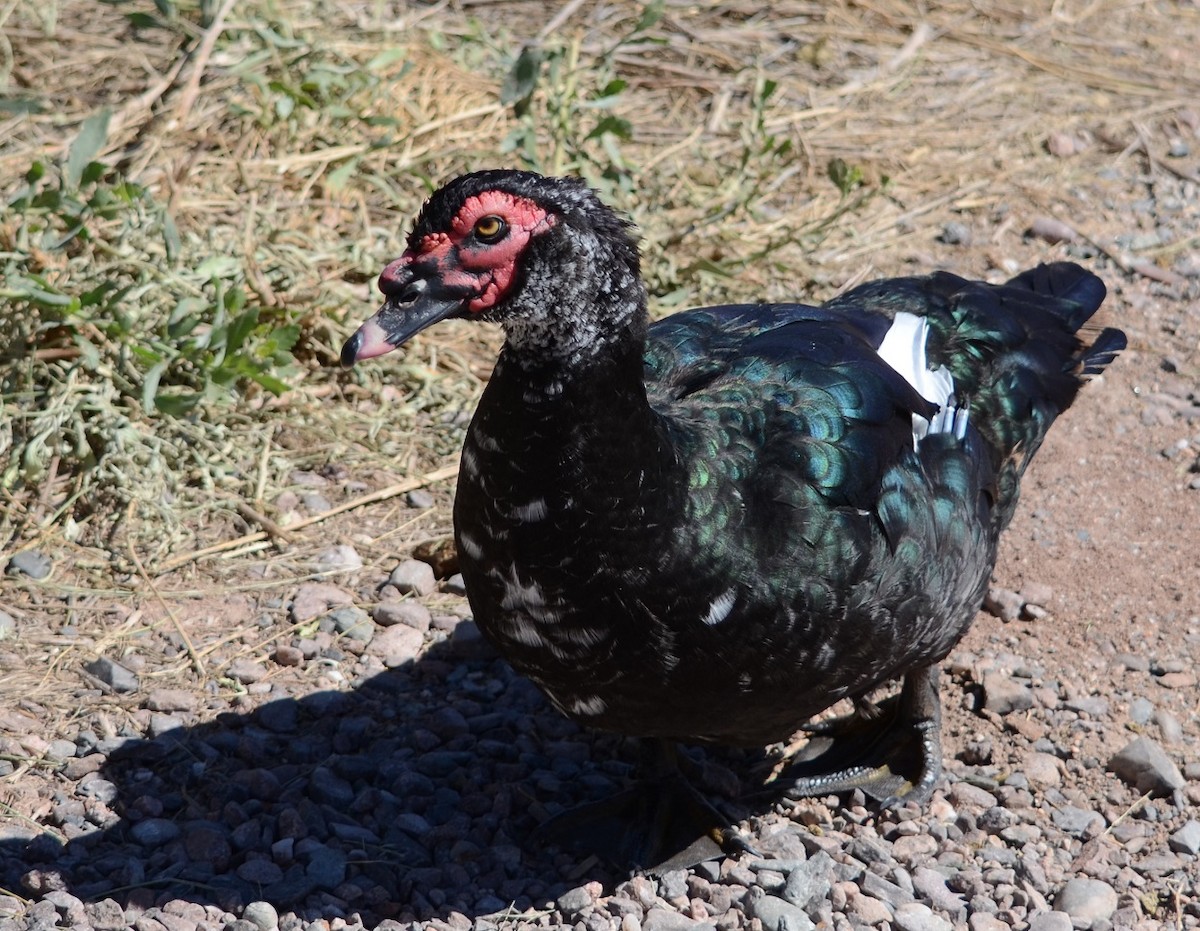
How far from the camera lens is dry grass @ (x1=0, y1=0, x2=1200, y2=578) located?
14.9ft

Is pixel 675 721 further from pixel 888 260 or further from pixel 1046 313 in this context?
pixel 888 260

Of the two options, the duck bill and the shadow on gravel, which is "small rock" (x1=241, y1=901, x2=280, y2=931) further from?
the duck bill

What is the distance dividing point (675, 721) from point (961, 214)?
3825 mm

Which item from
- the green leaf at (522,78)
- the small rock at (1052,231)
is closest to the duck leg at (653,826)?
the green leaf at (522,78)

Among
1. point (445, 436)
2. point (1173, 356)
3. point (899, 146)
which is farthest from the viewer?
point (899, 146)

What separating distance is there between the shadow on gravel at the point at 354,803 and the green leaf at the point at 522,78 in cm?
215

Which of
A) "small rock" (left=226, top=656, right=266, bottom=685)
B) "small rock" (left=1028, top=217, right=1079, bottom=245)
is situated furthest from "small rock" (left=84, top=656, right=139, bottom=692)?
"small rock" (left=1028, top=217, right=1079, bottom=245)


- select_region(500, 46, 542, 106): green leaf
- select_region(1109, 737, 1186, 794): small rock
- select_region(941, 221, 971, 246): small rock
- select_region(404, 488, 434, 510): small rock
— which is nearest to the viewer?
select_region(1109, 737, 1186, 794): small rock

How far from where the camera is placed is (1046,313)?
410cm

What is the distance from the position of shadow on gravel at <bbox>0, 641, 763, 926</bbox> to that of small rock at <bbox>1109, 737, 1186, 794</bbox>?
3.40 ft

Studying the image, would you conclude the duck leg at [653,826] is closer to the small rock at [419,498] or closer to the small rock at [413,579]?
the small rock at [413,579]

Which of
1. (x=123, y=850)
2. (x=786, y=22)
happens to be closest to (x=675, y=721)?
(x=123, y=850)

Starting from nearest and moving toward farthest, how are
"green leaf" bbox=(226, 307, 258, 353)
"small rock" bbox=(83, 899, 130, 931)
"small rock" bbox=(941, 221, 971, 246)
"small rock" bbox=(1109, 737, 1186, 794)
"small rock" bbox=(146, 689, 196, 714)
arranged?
"small rock" bbox=(83, 899, 130, 931), "small rock" bbox=(1109, 737, 1186, 794), "small rock" bbox=(146, 689, 196, 714), "green leaf" bbox=(226, 307, 258, 353), "small rock" bbox=(941, 221, 971, 246)

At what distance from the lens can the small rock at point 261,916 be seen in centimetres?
316
